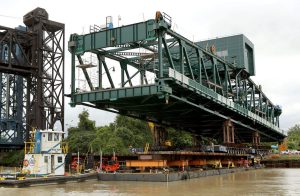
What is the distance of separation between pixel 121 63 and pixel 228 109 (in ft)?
50.8

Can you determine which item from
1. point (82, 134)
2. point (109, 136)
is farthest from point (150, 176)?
point (82, 134)

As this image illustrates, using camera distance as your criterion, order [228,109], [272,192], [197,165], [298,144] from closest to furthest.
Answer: [272,192], [197,165], [228,109], [298,144]

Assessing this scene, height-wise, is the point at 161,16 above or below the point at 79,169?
above

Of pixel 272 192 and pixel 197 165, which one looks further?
pixel 197 165

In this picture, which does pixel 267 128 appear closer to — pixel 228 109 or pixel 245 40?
pixel 245 40

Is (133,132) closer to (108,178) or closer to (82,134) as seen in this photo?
(82,134)

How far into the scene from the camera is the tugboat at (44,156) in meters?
29.1

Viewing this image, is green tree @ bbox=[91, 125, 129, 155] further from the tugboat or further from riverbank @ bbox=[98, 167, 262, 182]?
the tugboat

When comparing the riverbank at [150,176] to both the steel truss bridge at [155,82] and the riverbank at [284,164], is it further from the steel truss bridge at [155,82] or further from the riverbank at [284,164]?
the riverbank at [284,164]

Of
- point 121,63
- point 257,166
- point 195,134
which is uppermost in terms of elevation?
point 121,63

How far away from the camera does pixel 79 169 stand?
35.6 metres

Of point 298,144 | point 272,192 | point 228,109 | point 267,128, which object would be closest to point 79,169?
point 272,192

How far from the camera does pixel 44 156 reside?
2939 cm

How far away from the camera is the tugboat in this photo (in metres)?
29.1
